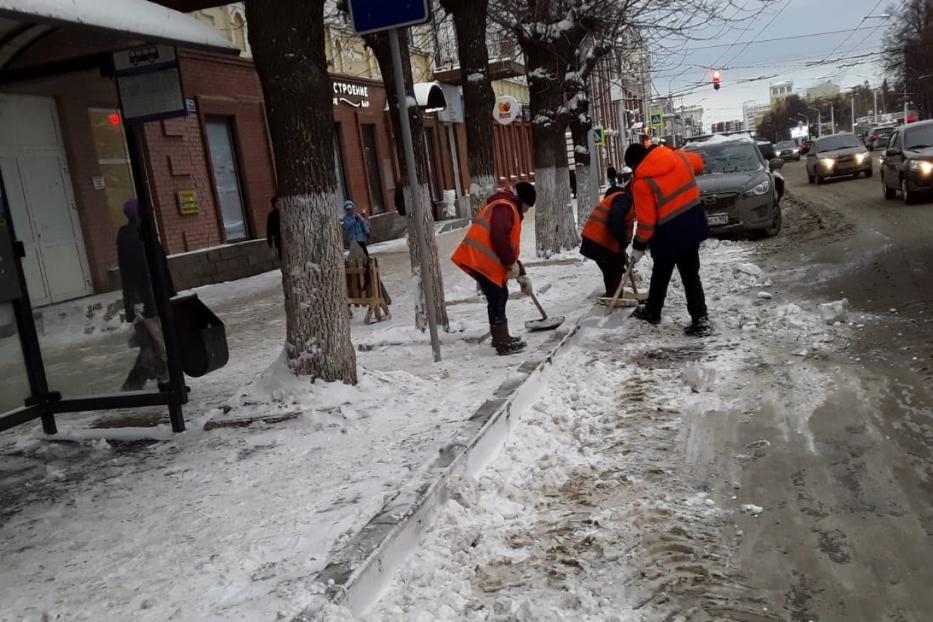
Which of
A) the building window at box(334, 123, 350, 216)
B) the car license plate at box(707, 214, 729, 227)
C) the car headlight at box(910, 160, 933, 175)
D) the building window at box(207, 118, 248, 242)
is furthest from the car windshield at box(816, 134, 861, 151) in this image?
the building window at box(207, 118, 248, 242)

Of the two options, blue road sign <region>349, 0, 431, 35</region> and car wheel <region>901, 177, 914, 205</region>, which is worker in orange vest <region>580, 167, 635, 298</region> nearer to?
blue road sign <region>349, 0, 431, 35</region>

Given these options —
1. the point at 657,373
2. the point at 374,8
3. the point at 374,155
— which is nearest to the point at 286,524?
the point at 657,373

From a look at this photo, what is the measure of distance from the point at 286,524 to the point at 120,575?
0.74 meters

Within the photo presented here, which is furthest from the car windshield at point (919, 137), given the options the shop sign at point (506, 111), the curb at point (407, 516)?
the curb at point (407, 516)

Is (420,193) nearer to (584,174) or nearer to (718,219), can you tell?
(718,219)

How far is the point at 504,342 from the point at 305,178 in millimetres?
2391

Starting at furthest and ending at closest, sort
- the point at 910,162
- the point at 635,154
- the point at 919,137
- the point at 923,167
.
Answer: the point at 919,137 → the point at 910,162 → the point at 923,167 → the point at 635,154

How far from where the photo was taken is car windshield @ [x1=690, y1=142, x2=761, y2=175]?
1461cm

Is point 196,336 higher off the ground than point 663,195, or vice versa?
point 663,195

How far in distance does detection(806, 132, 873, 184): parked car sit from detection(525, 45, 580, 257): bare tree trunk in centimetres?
1429

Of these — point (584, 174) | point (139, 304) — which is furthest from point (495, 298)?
point (584, 174)

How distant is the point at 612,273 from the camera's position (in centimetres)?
910

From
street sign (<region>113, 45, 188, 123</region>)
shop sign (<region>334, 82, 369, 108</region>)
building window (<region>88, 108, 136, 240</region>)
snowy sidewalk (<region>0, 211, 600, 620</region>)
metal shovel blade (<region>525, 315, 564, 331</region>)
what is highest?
shop sign (<region>334, 82, 369, 108</region>)

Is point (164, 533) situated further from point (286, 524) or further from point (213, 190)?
point (213, 190)
